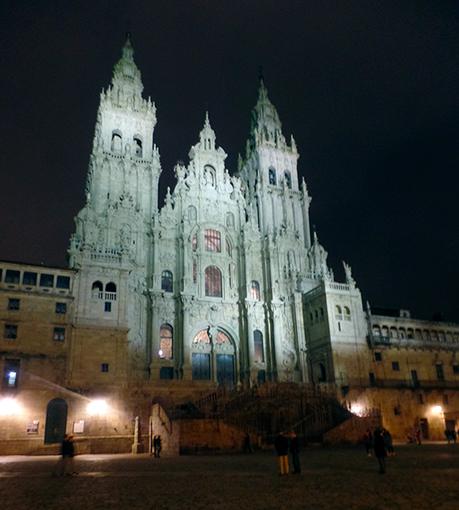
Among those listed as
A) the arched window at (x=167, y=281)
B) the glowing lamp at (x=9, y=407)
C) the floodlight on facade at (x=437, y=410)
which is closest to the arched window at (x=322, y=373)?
the floodlight on facade at (x=437, y=410)

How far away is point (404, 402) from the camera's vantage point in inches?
1791

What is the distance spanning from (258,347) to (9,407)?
25913 millimetres

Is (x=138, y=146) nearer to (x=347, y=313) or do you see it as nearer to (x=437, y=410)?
(x=347, y=313)

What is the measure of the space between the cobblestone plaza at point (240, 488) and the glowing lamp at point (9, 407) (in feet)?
54.7

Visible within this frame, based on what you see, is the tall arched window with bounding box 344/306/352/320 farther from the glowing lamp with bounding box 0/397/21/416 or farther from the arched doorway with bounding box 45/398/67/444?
the glowing lamp with bounding box 0/397/21/416

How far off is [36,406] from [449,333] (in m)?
45.4

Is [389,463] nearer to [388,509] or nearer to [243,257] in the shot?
[388,509]

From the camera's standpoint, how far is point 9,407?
33.4m

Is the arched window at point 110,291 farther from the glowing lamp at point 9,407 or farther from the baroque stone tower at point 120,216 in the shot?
the glowing lamp at point 9,407

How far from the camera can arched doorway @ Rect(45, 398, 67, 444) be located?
3438cm

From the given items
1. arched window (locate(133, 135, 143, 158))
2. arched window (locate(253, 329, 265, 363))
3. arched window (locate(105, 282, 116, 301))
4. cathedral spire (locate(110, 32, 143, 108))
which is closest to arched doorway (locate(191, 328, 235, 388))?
arched window (locate(253, 329, 265, 363))

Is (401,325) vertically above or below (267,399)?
above

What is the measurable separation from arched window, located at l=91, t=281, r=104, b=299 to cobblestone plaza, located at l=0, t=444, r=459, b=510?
2272 cm

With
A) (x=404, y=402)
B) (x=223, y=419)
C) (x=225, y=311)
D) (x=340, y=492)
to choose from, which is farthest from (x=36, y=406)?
(x=404, y=402)
